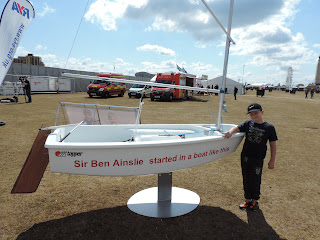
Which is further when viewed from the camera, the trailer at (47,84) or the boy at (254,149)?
→ the trailer at (47,84)

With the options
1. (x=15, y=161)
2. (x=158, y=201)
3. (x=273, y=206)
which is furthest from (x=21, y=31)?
(x=273, y=206)

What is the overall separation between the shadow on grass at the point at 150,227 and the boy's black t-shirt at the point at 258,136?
1011 mm

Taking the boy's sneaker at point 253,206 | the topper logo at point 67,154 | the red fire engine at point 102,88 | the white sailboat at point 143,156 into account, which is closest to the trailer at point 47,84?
the red fire engine at point 102,88

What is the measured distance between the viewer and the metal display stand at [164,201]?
3.55 meters

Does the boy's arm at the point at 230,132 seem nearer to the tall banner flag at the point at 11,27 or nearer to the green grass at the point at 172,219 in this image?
the green grass at the point at 172,219

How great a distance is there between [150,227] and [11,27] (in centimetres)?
501

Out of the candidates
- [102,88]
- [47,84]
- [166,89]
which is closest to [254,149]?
[166,89]

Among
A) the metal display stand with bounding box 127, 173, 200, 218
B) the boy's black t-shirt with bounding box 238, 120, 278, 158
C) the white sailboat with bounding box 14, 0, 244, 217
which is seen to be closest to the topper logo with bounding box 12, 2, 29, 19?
the white sailboat with bounding box 14, 0, 244, 217

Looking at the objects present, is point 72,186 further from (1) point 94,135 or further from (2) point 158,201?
(2) point 158,201

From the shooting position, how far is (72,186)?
173 inches

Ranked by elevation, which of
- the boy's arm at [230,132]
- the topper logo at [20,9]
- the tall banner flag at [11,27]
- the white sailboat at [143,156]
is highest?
the topper logo at [20,9]

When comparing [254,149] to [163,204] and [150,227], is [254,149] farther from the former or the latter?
[150,227]

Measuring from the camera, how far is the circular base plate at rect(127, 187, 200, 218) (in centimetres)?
353

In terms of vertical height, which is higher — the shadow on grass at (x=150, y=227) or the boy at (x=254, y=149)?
the boy at (x=254, y=149)
